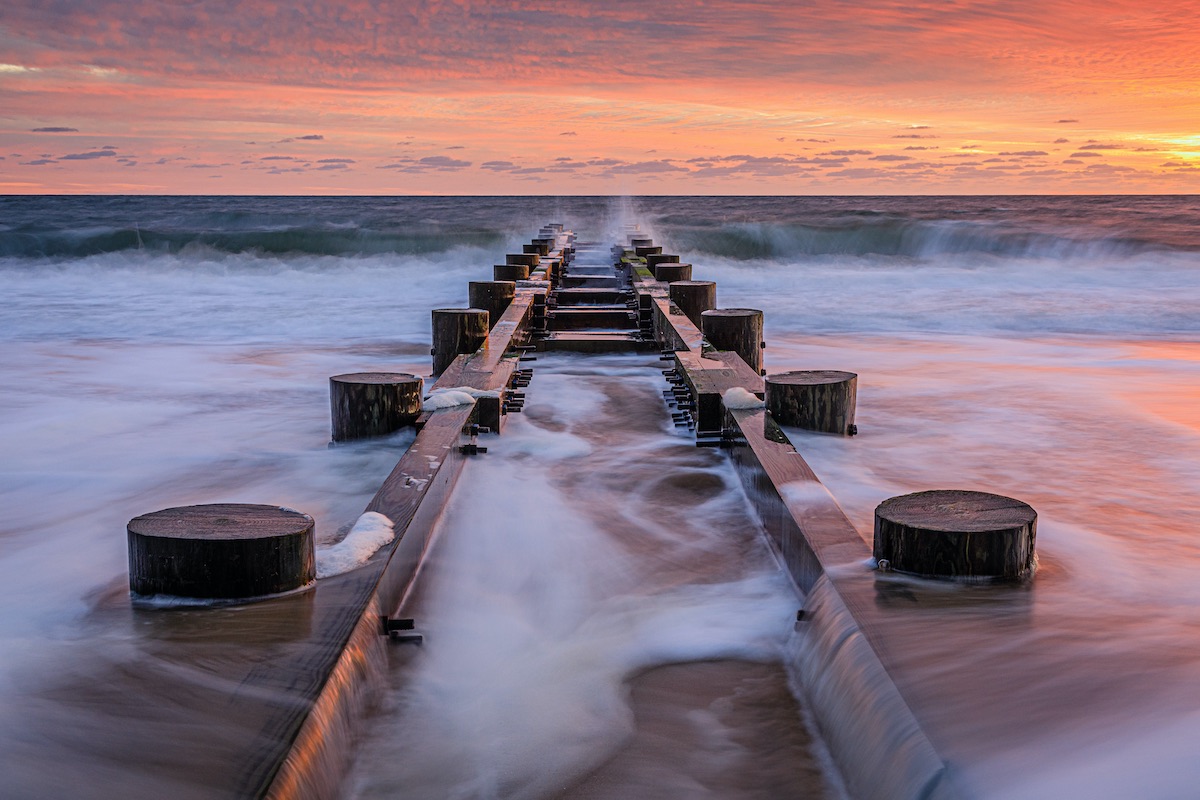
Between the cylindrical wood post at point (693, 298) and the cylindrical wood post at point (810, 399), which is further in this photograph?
the cylindrical wood post at point (693, 298)

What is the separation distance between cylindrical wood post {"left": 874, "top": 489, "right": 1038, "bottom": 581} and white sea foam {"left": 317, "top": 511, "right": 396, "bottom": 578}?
132 centimetres

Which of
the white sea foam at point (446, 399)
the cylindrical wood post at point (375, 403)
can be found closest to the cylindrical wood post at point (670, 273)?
the white sea foam at point (446, 399)

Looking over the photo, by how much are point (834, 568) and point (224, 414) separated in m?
4.77

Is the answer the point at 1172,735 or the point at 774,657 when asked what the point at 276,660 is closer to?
the point at 774,657

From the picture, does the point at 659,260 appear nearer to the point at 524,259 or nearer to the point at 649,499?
the point at 524,259

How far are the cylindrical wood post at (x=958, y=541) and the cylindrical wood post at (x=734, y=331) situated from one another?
3.87m

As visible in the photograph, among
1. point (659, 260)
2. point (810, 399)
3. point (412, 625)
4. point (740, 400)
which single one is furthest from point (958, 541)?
point (659, 260)

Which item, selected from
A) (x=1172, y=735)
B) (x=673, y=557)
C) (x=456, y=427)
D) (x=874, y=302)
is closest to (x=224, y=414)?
(x=456, y=427)

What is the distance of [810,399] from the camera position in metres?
4.70

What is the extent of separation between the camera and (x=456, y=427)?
437 cm

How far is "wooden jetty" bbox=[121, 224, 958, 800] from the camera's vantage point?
6.54 feet

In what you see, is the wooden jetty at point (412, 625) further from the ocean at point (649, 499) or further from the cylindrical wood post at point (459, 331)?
the cylindrical wood post at point (459, 331)

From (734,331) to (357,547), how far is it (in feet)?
13.8

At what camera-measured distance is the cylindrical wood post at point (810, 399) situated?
4.68 m
